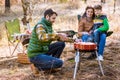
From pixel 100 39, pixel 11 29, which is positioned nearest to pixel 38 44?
pixel 100 39

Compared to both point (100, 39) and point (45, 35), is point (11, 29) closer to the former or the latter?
point (100, 39)

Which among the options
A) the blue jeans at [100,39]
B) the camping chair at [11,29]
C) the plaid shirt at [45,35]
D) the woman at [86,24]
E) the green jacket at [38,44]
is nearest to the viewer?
the plaid shirt at [45,35]

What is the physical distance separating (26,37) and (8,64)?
63cm

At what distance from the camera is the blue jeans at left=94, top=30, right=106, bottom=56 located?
613cm

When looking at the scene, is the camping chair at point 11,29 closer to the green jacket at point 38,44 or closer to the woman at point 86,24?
the woman at point 86,24

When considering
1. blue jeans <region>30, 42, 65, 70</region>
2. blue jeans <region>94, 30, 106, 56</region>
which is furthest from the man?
blue jeans <region>94, 30, 106, 56</region>

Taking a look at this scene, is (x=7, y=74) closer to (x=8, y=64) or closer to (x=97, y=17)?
(x=8, y=64)

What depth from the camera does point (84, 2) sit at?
23641 millimetres

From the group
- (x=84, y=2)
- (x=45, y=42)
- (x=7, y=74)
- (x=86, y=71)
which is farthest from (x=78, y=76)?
(x=84, y=2)

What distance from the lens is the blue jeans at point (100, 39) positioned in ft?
20.1

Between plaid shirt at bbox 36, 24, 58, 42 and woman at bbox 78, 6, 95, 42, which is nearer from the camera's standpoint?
plaid shirt at bbox 36, 24, 58, 42

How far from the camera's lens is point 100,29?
6219 mm

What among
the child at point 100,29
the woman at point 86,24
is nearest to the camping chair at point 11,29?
the woman at point 86,24

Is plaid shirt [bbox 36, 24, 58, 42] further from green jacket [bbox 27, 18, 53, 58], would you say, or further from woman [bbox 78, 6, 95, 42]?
woman [bbox 78, 6, 95, 42]
